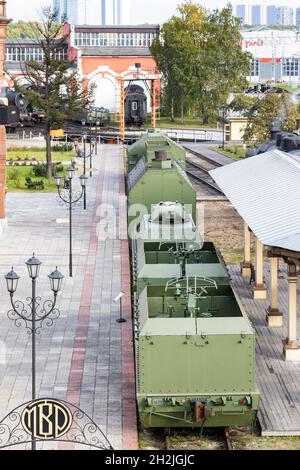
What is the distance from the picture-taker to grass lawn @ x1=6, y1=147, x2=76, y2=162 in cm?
6294

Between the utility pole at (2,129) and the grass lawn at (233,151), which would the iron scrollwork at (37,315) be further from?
the grass lawn at (233,151)

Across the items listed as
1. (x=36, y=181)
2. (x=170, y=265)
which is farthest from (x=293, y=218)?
(x=36, y=181)

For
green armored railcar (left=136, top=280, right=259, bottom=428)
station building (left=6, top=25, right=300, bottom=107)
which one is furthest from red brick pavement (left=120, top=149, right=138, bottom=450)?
station building (left=6, top=25, right=300, bottom=107)

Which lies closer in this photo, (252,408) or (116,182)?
(252,408)

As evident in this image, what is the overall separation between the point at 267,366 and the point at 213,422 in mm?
4102

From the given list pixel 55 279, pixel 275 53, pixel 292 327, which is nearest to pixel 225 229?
pixel 292 327

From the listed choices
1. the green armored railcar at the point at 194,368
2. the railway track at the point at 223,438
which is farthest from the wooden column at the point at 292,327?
the railway track at the point at 223,438

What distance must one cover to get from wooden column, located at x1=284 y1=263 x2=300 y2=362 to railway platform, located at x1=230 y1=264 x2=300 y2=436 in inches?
8.6

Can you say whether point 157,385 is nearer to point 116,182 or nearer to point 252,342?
point 252,342

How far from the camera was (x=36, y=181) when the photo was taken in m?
51.2

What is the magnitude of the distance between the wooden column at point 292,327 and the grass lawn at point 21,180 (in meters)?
29.9

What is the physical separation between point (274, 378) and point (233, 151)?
51213 millimetres

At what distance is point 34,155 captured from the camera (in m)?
65.3

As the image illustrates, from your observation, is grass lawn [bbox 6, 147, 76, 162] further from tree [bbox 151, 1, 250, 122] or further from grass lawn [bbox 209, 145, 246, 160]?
tree [bbox 151, 1, 250, 122]
